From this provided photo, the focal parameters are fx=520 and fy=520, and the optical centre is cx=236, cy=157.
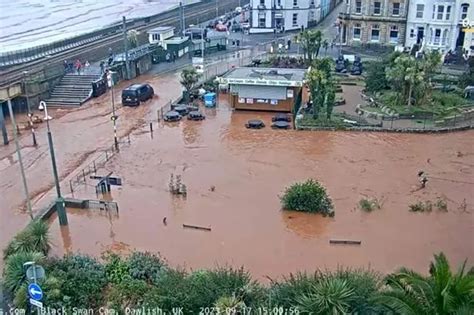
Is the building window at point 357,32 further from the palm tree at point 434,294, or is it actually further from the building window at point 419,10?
the palm tree at point 434,294

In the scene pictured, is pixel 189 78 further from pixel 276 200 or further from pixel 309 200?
pixel 309 200

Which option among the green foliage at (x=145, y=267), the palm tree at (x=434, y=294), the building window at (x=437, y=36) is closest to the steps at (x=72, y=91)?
the green foliage at (x=145, y=267)

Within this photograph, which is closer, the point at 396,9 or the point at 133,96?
the point at 133,96

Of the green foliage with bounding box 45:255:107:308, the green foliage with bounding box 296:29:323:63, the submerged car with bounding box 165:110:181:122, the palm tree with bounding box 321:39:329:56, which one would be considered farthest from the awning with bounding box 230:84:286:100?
the green foliage with bounding box 45:255:107:308

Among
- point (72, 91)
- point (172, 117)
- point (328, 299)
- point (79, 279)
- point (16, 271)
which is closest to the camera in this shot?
point (328, 299)

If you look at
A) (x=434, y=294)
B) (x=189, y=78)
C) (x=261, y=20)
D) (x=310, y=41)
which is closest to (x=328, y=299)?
(x=434, y=294)

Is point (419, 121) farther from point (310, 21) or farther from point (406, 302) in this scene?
point (310, 21)

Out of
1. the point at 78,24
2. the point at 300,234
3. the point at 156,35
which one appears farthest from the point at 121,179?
the point at 78,24
